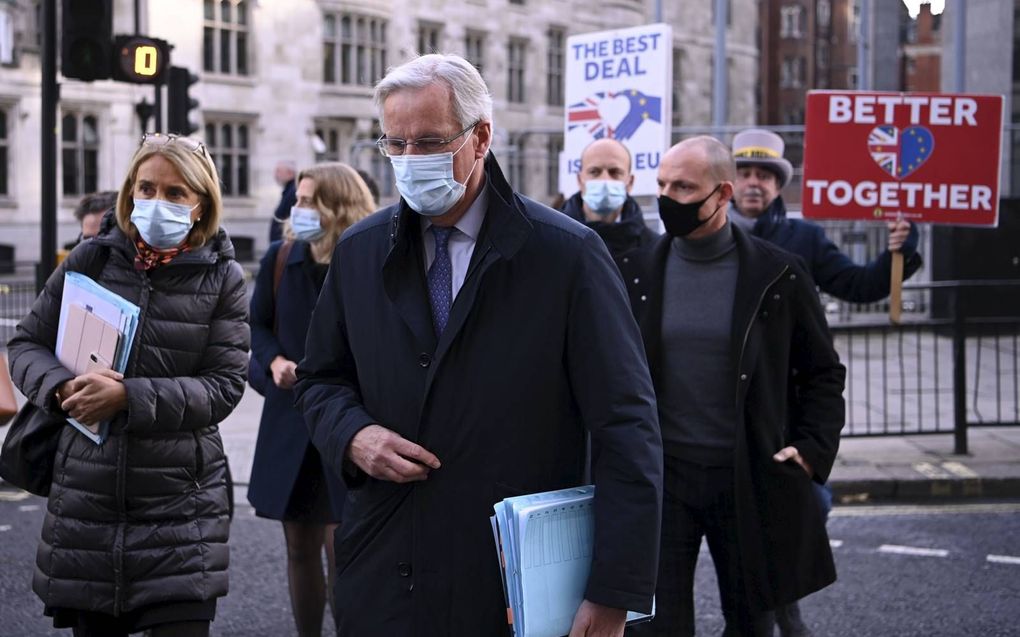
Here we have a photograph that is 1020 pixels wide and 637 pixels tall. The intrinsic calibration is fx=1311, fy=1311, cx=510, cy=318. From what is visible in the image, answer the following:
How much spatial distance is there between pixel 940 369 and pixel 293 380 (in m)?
9.47

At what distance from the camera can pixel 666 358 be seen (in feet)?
13.7

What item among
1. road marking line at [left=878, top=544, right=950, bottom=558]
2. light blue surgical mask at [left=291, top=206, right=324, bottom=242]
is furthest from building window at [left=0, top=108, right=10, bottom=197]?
light blue surgical mask at [left=291, top=206, right=324, bottom=242]

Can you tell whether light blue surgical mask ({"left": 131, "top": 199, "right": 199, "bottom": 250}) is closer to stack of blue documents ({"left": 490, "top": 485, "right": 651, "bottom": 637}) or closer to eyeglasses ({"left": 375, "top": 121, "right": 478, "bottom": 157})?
eyeglasses ({"left": 375, "top": 121, "right": 478, "bottom": 157})

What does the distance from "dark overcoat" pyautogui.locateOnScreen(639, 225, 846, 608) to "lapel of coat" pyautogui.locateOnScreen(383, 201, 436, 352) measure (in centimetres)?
152

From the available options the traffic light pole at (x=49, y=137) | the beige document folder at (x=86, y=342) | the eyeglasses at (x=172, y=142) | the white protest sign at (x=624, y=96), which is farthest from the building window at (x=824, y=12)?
the beige document folder at (x=86, y=342)

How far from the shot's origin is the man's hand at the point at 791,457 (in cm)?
411

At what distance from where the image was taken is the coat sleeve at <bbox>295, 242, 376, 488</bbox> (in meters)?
2.87

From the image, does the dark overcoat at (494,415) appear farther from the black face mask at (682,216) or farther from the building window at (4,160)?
the building window at (4,160)

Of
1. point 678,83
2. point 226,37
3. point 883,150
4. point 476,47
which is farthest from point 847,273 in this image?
point 678,83

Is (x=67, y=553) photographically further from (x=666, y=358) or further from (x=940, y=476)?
(x=940, y=476)

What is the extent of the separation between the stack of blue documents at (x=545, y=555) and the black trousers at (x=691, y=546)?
1.45 m

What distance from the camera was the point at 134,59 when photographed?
992 centimetres

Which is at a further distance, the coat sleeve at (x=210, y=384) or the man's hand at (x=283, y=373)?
the man's hand at (x=283, y=373)

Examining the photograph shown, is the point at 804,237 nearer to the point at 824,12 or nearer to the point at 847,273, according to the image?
the point at 847,273
